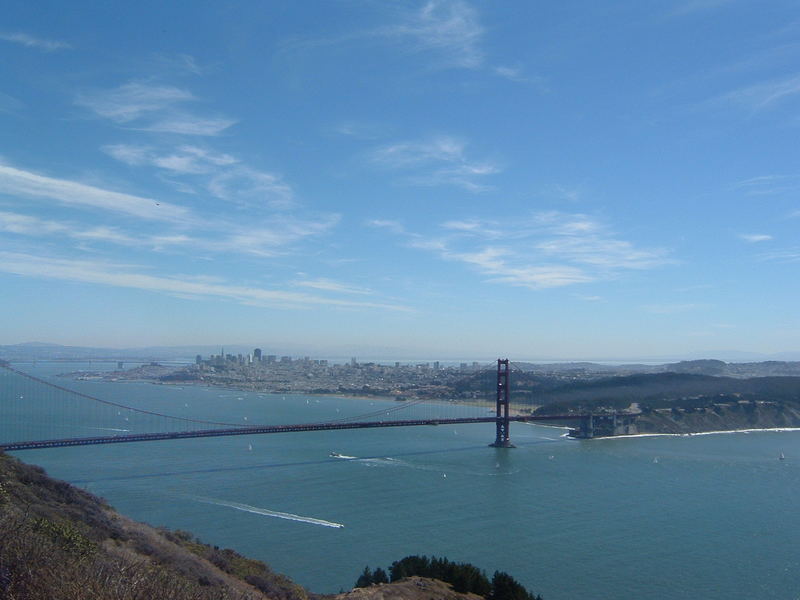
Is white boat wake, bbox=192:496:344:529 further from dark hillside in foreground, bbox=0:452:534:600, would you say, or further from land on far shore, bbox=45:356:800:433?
land on far shore, bbox=45:356:800:433

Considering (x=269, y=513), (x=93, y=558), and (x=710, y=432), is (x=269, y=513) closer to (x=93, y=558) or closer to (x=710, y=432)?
(x=93, y=558)

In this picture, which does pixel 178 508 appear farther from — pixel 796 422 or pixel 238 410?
pixel 796 422

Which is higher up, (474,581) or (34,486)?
(34,486)

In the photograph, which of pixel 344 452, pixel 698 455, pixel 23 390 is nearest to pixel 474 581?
pixel 344 452

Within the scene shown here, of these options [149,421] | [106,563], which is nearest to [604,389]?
[149,421]

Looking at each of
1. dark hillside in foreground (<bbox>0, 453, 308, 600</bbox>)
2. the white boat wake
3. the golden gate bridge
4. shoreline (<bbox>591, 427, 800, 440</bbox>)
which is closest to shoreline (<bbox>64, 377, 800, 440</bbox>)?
shoreline (<bbox>591, 427, 800, 440</bbox>)

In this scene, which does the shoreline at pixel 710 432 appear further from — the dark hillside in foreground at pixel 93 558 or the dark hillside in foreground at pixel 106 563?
the dark hillside in foreground at pixel 93 558

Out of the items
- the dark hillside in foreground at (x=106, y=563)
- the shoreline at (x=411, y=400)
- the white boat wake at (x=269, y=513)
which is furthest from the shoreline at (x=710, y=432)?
the dark hillside in foreground at (x=106, y=563)
